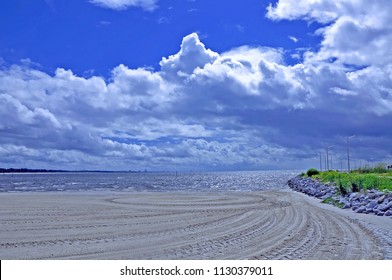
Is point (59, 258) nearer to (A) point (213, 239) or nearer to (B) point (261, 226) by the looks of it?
(A) point (213, 239)

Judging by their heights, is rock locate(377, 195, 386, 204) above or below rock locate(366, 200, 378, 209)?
above

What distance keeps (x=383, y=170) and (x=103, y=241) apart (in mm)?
55794

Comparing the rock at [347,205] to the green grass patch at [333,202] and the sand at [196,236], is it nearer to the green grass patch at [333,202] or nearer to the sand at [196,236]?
the green grass patch at [333,202]

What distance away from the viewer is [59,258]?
417 inches

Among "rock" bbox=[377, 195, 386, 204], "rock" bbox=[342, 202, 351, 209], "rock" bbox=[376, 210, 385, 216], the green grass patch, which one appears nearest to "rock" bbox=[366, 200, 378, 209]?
"rock" bbox=[377, 195, 386, 204]

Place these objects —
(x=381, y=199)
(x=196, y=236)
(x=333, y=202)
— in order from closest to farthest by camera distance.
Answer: (x=196, y=236)
(x=381, y=199)
(x=333, y=202)

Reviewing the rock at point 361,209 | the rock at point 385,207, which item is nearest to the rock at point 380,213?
the rock at point 385,207

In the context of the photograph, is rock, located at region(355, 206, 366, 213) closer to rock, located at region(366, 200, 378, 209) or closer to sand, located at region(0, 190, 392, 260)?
→ rock, located at region(366, 200, 378, 209)

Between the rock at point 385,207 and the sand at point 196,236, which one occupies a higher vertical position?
the rock at point 385,207

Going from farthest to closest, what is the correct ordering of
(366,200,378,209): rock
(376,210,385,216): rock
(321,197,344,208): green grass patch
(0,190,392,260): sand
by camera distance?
(321,197,344,208): green grass patch < (366,200,378,209): rock < (376,210,385,216): rock < (0,190,392,260): sand

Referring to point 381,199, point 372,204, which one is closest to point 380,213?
point 372,204

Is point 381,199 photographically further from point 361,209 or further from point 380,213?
point 380,213

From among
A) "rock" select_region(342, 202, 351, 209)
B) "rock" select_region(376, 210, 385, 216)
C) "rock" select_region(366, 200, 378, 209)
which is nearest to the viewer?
"rock" select_region(376, 210, 385, 216)
